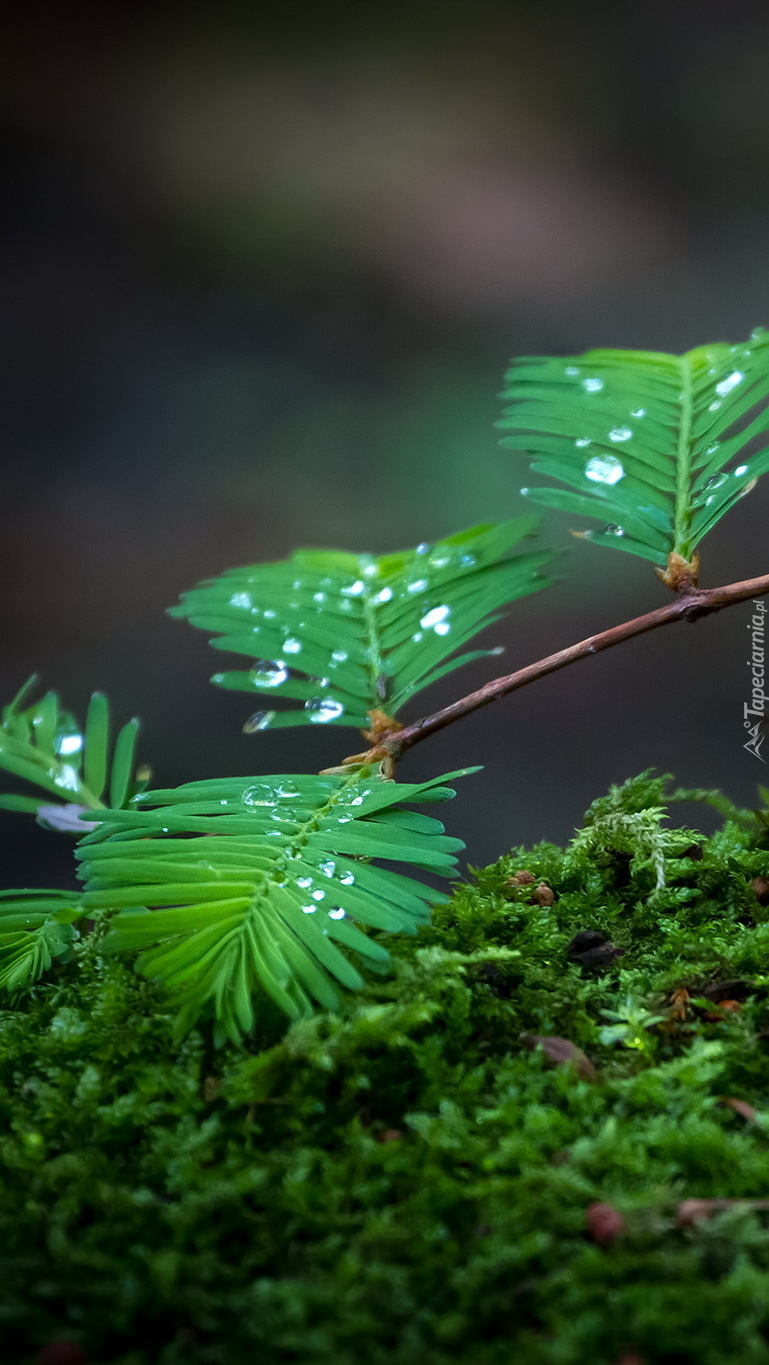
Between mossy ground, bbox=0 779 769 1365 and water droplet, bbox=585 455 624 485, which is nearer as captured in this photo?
mossy ground, bbox=0 779 769 1365

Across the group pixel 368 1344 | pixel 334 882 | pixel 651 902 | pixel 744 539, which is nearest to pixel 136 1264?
pixel 368 1344

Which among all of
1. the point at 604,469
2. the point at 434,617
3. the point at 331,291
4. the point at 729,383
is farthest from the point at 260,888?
the point at 331,291

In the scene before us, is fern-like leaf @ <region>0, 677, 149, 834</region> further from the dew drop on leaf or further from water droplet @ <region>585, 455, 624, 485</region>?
water droplet @ <region>585, 455, 624, 485</region>

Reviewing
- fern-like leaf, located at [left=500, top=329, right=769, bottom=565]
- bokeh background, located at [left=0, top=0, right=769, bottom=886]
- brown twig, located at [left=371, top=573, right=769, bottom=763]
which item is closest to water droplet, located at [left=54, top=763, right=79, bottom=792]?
brown twig, located at [left=371, top=573, right=769, bottom=763]

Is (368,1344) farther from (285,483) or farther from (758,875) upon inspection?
(285,483)

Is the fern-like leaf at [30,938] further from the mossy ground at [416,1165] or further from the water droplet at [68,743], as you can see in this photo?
the water droplet at [68,743]

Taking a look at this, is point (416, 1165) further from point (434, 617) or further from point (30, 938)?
point (434, 617)

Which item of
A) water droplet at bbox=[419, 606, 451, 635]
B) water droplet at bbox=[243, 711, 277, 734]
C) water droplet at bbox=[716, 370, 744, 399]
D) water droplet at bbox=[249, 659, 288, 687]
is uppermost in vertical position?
water droplet at bbox=[716, 370, 744, 399]

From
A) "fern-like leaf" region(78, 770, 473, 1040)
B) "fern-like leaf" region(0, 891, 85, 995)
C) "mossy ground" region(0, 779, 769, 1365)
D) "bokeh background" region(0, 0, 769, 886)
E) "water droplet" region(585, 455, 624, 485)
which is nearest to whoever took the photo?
"mossy ground" region(0, 779, 769, 1365)
